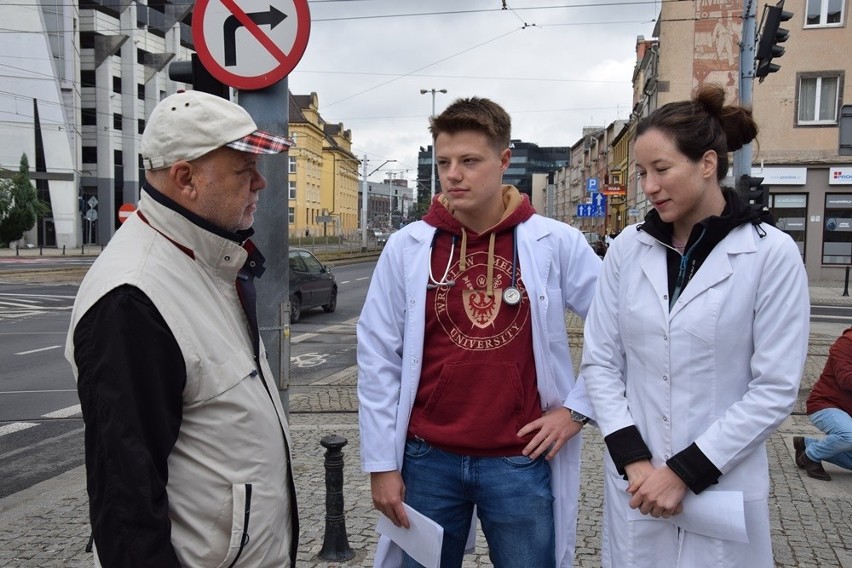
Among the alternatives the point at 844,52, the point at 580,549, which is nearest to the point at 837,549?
the point at 580,549

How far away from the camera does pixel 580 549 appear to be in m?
4.45

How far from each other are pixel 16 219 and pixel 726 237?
4932cm

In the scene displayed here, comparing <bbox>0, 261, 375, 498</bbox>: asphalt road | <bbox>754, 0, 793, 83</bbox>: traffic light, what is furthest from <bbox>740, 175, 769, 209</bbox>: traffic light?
<bbox>0, 261, 375, 498</bbox>: asphalt road

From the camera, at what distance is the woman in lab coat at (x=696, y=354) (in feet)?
7.07

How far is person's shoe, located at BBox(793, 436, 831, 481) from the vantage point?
19.0 ft

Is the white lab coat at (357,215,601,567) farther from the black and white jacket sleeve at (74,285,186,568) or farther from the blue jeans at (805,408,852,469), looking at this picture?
the blue jeans at (805,408,852,469)

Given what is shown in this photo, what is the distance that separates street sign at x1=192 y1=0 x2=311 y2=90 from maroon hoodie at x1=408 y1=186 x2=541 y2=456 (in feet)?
5.37

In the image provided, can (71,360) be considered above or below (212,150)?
below

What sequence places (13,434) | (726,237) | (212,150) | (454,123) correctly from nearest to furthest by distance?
1. (212,150)
2. (726,237)
3. (454,123)
4. (13,434)

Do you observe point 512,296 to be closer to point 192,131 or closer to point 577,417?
point 577,417

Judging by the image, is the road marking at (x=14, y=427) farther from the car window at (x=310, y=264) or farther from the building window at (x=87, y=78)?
the building window at (x=87, y=78)

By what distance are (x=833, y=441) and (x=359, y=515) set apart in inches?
137

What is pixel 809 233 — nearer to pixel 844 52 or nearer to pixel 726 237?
pixel 844 52

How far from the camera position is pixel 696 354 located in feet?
7.26
